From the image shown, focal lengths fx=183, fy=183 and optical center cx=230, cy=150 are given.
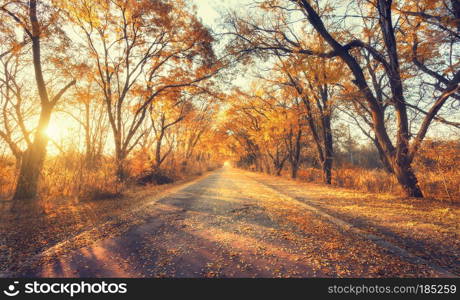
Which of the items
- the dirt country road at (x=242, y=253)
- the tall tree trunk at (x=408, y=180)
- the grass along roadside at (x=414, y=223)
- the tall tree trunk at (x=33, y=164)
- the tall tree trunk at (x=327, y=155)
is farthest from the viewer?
the tall tree trunk at (x=327, y=155)

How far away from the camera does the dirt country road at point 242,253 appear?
2.18 meters

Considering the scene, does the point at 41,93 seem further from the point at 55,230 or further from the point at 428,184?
the point at 428,184

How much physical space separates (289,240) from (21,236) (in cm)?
503

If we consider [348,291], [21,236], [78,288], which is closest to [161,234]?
[78,288]

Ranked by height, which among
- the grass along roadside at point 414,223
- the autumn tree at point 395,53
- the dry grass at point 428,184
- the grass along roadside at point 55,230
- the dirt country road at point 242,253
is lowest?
the grass along roadside at point 55,230

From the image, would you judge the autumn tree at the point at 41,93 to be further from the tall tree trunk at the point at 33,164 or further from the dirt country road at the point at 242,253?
the dirt country road at the point at 242,253

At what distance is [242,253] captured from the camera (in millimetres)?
2645

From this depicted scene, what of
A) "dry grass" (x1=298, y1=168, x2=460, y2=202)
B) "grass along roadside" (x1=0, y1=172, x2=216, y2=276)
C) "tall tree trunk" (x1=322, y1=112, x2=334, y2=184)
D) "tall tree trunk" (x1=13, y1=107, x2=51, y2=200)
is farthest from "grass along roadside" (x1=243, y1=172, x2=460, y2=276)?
"tall tree trunk" (x1=13, y1=107, x2=51, y2=200)

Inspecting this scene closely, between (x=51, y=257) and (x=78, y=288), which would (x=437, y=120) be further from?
(x=51, y=257)

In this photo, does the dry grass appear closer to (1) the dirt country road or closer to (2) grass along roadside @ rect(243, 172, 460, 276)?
(2) grass along roadside @ rect(243, 172, 460, 276)

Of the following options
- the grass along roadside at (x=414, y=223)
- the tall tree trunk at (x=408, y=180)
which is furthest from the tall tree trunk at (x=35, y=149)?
the tall tree trunk at (x=408, y=180)

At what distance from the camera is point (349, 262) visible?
2.35m

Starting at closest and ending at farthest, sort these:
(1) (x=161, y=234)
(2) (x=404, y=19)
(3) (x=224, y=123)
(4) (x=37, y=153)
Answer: (1) (x=161, y=234) → (4) (x=37, y=153) → (2) (x=404, y=19) → (3) (x=224, y=123)

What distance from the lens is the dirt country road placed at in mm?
2182
